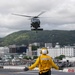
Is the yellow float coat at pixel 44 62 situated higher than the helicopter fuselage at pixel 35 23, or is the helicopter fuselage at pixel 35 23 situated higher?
the helicopter fuselage at pixel 35 23

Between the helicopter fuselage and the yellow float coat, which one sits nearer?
the yellow float coat

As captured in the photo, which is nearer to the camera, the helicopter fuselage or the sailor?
the sailor

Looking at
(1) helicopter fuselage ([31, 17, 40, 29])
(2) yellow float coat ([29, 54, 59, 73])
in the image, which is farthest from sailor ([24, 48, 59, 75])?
(1) helicopter fuselage ([31, 17, 40, 29])

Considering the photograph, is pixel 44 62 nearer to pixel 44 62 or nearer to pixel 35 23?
pixel 44 62

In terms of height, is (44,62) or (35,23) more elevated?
(35,23)

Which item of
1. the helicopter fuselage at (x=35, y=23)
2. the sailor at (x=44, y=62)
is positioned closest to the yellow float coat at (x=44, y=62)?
the sailor at (x=44, y=62)

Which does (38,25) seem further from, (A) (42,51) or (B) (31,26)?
(A) (42,51)

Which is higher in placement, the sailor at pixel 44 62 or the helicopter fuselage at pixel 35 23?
the helicopter fuselage at pixel 35 23

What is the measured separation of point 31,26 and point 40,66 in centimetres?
4855

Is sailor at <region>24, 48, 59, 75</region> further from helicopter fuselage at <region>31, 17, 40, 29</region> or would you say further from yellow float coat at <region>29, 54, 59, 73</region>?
helicopter fuselage at <region>31, 17, 40, 29</region>

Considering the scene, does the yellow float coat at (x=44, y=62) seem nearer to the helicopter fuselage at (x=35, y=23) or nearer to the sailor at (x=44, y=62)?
the sailor at (x=44, y=62)

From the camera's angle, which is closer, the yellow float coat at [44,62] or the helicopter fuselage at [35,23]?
the yellow float coat at [44,62]

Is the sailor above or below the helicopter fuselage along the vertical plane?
below

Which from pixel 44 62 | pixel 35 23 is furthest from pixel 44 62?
pixel 35 23
